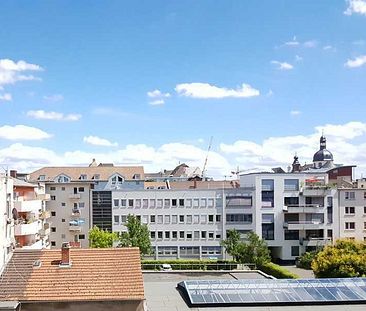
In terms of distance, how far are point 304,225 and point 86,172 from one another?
41.7 m

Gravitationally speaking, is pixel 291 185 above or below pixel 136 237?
above

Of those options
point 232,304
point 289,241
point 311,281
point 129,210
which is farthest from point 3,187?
point 289,241

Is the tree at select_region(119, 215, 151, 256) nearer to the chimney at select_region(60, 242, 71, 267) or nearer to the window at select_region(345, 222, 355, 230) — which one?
the window at select_region(345, 222, 355, 230)

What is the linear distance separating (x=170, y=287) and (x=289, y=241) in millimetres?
52599

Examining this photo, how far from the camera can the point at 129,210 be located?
8756 cm

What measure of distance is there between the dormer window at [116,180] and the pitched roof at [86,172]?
7.51ft

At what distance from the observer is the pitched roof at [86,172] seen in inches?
3935

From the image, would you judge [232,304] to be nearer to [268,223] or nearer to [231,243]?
[231,243]

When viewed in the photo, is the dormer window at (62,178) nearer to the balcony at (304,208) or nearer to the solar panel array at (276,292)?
the balcony at (304,208)

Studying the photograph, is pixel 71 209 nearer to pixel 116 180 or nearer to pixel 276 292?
pixel 116 180

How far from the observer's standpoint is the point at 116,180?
96.8 meters

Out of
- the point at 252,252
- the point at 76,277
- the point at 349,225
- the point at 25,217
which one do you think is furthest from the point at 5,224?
the point at 349,225

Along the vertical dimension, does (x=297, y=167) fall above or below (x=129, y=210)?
above

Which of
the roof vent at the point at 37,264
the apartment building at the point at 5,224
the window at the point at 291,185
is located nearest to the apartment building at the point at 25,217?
the apartment building at the point at 5,224
